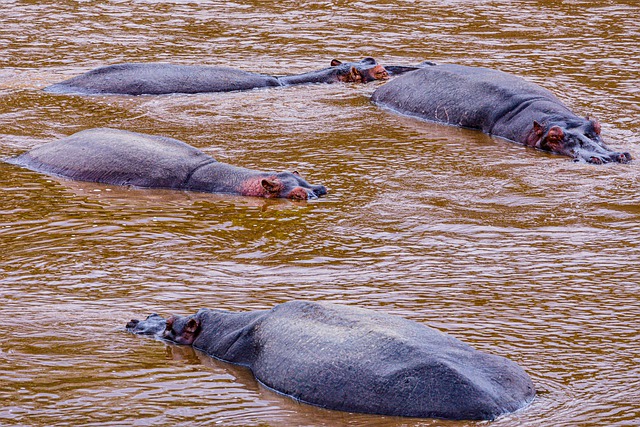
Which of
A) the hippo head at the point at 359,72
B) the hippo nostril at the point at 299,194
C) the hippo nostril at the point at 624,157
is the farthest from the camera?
the hippo head at the point at 359,72

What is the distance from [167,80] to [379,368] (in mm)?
7961

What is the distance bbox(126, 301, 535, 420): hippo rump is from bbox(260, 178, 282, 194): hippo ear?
292cm

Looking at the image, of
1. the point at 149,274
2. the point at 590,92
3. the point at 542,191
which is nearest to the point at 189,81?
the point at 590,92

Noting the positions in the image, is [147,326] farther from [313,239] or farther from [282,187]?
[282,187]

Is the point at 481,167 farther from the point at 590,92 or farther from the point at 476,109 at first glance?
the point at 590,92

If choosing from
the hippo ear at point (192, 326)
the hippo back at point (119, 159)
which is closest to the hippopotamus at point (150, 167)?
the hippo back at point (119, 159)

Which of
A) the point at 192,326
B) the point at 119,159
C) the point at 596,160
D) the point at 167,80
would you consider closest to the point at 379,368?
the point at 192,326

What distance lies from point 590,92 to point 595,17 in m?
4.29

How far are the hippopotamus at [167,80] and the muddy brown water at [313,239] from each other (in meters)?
0.21

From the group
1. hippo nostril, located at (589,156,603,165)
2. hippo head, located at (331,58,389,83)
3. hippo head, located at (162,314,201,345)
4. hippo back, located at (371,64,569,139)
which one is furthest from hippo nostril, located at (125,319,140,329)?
hippo head, located at (331,58,389,83)

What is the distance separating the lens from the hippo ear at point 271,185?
8.78 m

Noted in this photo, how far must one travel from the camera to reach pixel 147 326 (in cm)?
610

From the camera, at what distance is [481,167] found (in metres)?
9.75

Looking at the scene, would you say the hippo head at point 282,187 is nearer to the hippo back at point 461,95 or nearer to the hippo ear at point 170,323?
the hippo back at point 461,95
